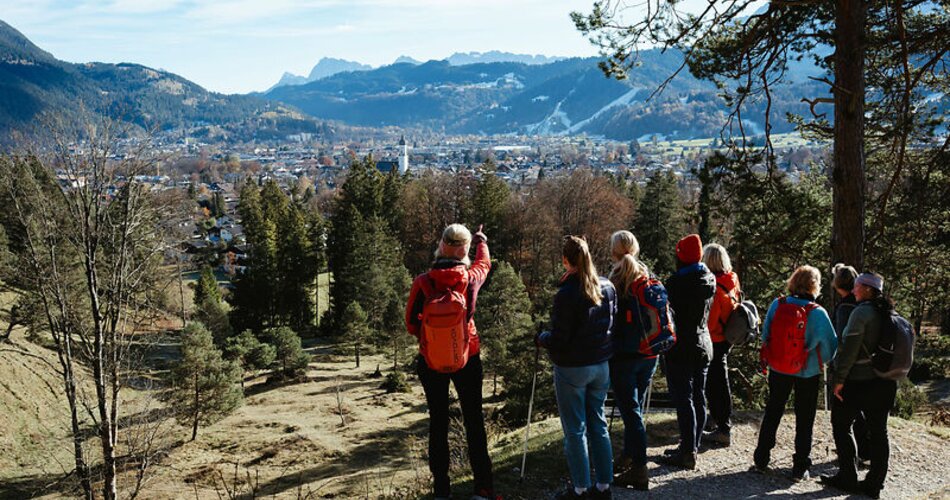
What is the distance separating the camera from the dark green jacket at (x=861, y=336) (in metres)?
4.26

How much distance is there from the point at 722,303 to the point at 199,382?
65.9ft

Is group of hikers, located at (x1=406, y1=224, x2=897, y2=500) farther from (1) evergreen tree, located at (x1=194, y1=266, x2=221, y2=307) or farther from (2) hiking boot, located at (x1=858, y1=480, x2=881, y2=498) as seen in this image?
(1) evergreen tree, located at (x1=194, y1=266, x2=221, y2=307)

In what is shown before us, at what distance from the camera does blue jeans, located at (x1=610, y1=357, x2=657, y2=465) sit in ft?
14.4

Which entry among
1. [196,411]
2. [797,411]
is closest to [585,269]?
[797,411]

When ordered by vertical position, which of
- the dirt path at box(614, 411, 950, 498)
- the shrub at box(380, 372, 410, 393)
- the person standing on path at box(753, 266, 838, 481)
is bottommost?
the shrub at box(380, 372, 410, 393)

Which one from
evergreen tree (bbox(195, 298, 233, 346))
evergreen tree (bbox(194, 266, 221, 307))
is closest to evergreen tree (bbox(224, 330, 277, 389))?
evergreen tree (bbox(195, 298, 233, 346))

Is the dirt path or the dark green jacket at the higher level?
the dark green jacket

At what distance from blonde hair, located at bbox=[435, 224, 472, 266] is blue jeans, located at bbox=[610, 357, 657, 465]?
1421mm

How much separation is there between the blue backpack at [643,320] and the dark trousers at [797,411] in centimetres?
114

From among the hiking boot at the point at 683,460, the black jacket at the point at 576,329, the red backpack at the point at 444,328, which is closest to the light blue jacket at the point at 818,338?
the hiking boot at the point at 683,460

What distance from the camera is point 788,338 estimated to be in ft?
14.8

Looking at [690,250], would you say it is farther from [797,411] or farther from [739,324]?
[797,411]

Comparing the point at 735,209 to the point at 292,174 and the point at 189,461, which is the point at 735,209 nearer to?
the point at 189,461

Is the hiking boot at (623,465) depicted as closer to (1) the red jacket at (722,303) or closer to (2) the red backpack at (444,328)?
(1) the red jacket at (722,303)
